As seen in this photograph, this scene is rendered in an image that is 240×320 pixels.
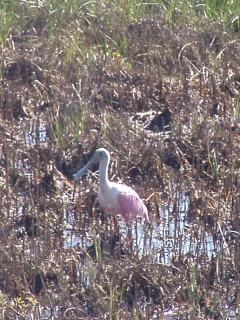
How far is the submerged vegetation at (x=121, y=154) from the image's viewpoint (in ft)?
17.0

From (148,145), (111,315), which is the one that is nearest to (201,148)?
(148,145)

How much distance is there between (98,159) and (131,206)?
49cm

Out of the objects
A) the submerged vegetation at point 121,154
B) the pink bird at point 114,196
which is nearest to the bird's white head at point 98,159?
the pink bird at point 114,196

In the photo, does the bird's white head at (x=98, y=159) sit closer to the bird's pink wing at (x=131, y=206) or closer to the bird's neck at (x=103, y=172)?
the bird's neck at (x=103, y=172)

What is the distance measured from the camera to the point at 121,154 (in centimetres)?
714

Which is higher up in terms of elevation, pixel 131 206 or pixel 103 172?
pixel 103 172

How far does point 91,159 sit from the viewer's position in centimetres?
679

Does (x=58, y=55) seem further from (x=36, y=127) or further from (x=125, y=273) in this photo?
(x=125, y=273)

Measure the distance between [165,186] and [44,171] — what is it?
0.80 meters

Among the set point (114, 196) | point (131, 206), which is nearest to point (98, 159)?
point (114, 196)

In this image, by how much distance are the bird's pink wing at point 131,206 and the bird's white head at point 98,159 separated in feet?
0.88

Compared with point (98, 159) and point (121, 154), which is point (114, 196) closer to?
point (98, 159)

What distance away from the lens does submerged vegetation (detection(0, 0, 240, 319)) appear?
5.18 meters

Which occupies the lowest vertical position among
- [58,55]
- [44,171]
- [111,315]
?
[111,315]
